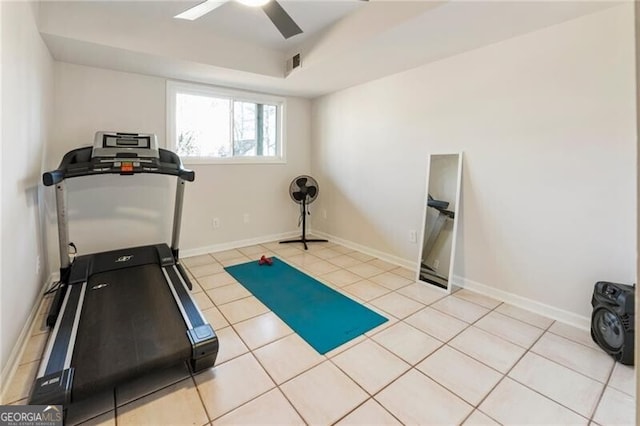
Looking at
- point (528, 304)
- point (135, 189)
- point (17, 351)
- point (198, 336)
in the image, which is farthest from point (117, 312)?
point (528, 304)

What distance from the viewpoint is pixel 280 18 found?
1.93 meters

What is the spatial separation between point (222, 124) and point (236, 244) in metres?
1.62

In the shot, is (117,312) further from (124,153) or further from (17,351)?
(124,153)

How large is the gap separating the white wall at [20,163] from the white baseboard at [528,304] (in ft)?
10.8

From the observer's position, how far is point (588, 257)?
6.88 ft

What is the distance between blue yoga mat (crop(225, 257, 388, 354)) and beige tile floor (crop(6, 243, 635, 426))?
0.08m

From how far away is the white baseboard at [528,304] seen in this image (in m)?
2.16

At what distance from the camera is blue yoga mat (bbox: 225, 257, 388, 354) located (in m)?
2.06

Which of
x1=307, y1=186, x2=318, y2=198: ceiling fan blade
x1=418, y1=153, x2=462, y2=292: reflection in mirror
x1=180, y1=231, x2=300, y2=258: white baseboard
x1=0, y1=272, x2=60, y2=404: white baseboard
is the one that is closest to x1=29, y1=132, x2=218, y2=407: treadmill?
x1=0, y1=272, x2=60, y2=404: white baseboard

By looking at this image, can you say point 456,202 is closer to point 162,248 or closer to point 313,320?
point 313,320

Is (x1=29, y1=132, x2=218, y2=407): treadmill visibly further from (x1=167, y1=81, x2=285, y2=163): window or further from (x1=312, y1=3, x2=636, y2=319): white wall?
(x1=312, y1=3, x2=636, y2=319): white wall

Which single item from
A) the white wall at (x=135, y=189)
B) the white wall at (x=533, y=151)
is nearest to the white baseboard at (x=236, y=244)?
the white wall at (x=135, y=189)

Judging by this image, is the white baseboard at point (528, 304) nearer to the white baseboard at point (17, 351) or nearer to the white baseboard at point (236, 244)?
the white baseboard at point (236, 244)

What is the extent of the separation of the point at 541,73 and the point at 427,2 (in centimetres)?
106
